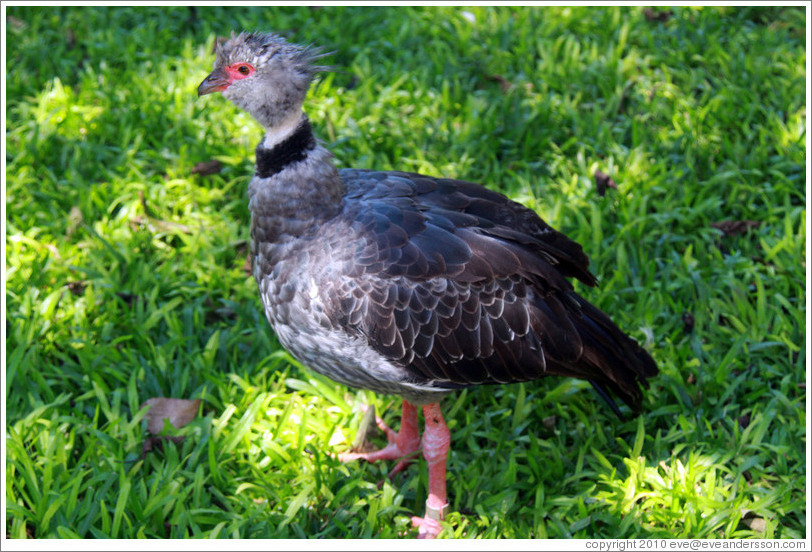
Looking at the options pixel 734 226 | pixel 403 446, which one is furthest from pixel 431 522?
pixel 734 226

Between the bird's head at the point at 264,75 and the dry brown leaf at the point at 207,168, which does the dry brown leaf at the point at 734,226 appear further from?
the dry brown leaf at the point at 207,168

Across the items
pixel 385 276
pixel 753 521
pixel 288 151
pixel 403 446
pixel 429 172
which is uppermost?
pixel 288 151

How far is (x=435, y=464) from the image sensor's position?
3.33 m

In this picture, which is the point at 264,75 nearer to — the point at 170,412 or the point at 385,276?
the point at 385,276

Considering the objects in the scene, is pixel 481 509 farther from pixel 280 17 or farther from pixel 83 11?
pixel 83 11

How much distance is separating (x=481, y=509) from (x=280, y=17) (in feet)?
13.6

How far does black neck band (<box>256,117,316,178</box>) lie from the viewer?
311cm

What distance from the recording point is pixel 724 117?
5.14 meters

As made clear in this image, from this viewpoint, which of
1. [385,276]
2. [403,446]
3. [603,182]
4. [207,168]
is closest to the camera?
[385,276]

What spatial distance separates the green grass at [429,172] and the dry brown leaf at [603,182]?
0.04m

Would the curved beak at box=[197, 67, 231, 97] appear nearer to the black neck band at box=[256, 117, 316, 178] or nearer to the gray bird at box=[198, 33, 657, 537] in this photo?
the gray bird at box=[198, 33, 657, 537]

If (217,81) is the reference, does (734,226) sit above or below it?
below

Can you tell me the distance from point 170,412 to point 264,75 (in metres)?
1.64

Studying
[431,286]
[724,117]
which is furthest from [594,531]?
[724,117]
